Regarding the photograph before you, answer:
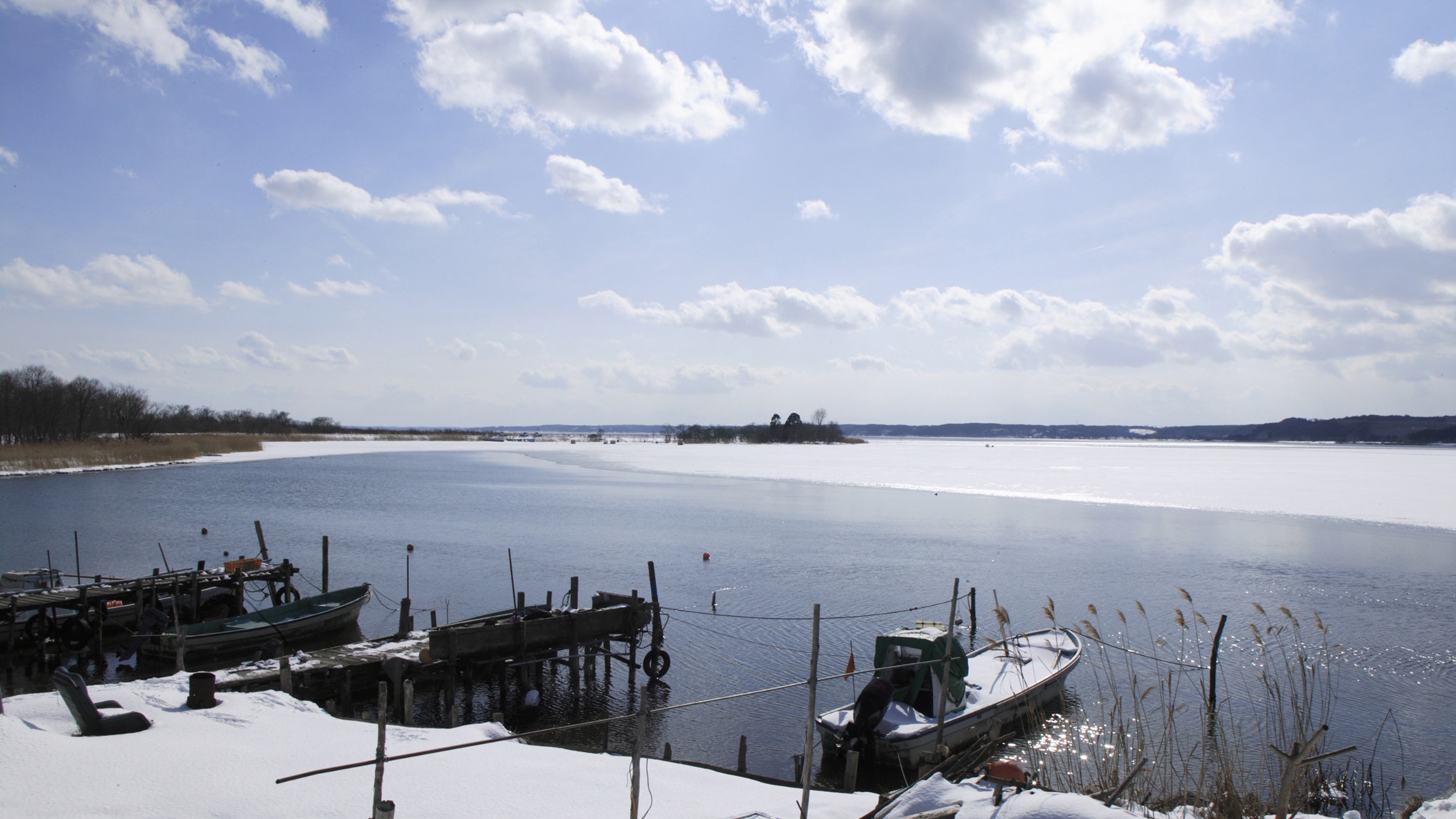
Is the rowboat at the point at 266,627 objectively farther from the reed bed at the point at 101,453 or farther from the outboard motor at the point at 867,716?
the reed bed at the point at 101,453

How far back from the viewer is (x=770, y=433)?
172 meters

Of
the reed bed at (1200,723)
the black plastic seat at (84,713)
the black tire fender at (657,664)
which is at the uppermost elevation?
the black plastic seat at (84,713)

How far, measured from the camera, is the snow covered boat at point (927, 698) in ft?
39.2

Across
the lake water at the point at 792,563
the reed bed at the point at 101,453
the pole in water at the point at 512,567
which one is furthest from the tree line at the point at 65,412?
the pole in water at the point at 512,567

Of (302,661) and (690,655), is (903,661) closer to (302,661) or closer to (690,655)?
(690,655)

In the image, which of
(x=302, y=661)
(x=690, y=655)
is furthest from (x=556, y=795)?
(x=690, y=655)

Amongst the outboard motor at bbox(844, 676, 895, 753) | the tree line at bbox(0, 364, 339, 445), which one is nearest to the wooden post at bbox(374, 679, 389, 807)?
the outboard motor at bbox(844, 676, 895, 753)

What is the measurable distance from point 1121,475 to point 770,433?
10780 centimetres

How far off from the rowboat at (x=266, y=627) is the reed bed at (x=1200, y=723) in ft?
50.1

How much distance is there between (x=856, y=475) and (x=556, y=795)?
62.6 meters

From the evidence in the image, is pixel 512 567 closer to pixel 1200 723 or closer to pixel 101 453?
pixel 1200 723

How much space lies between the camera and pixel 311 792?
6910 mm

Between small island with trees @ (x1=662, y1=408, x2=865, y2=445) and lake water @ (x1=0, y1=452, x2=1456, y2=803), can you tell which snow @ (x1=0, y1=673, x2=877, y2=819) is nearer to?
lake water @ (x1=0, y1=452, x2=1456, y2=803)

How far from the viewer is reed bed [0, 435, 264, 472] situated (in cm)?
6191
